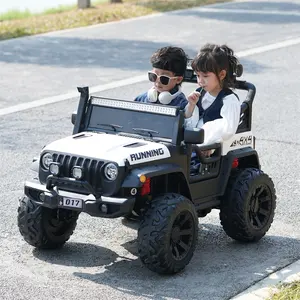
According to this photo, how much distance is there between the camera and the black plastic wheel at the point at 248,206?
6918 mm

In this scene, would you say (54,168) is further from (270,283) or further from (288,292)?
(288,292)

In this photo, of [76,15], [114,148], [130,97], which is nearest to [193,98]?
[114,148]

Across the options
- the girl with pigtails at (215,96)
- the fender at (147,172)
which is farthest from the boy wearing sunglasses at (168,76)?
the fender at (147,172)

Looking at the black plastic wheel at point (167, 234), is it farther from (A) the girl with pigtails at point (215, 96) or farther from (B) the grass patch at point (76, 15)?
(B) the grass patch at point (76, 15)

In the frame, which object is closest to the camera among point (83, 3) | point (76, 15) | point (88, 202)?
point (88, 202)

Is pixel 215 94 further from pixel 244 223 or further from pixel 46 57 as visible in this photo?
pixel 46 57

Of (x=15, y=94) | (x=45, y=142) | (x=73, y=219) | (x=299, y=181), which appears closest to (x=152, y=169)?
(x=73, y=219)

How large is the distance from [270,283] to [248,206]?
0.78 meters

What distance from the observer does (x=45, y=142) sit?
10.1 metres

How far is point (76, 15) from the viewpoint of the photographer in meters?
17.4

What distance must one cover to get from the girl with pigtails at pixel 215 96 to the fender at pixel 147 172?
0.47m

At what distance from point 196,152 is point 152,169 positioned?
1.65 ft

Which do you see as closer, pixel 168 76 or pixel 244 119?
pixel 168 76

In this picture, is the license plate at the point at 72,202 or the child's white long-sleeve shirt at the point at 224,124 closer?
the license plate at the point at 72,202
